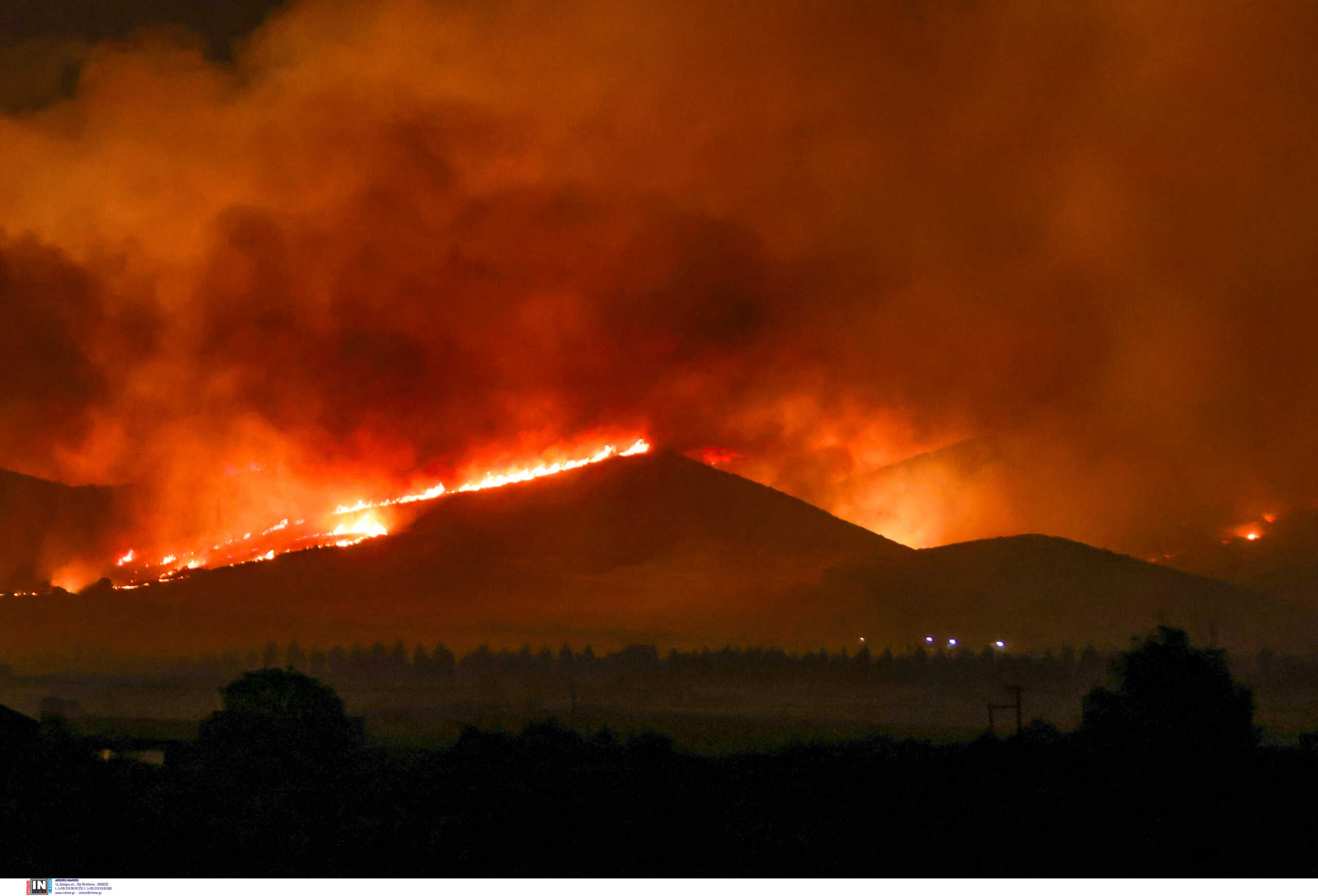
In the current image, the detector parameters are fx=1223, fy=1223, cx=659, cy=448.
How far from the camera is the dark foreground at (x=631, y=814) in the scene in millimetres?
23406

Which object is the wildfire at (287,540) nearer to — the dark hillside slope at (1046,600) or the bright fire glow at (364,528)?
the bright fire glow at (364,528)

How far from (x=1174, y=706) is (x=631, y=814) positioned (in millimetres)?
13304

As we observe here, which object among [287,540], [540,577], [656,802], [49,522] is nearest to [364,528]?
[287,540]

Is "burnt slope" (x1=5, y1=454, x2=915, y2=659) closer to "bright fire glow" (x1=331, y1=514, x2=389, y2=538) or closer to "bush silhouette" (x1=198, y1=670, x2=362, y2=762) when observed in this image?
"bright fire glow" (x1=331, y1=514, x2=389, y2=538)

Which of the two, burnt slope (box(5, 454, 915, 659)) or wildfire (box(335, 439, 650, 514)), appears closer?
burnt slope (box(5, 454, 915, 659))

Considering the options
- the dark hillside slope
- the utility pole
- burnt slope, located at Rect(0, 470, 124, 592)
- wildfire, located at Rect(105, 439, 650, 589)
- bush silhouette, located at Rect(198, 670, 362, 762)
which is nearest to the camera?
bush silhouette, located at Rect(198, 670, 362, 762)

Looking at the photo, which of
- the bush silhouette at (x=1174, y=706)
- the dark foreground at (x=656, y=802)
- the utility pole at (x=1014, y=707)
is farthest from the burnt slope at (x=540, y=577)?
the bush silhouette at (x=1174, y=706)

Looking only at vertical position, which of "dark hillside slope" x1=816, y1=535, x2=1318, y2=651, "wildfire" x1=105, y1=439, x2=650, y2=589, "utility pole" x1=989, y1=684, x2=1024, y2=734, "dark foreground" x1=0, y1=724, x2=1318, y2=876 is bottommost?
"dark foreground" x1=0, y1=724, x2=1318, y2=876

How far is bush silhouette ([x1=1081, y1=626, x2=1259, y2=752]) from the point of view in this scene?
28203 mm

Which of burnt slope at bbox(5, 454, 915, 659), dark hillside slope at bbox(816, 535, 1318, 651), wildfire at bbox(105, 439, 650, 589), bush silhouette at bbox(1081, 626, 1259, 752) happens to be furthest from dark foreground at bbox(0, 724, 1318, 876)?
wildfire at bbox(105, 439, 650, 589)

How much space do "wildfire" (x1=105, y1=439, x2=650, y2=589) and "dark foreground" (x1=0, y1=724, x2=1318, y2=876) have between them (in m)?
44.1

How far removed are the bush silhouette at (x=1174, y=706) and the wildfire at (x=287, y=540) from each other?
49556 millimetres

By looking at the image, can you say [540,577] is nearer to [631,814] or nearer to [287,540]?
[287,540]

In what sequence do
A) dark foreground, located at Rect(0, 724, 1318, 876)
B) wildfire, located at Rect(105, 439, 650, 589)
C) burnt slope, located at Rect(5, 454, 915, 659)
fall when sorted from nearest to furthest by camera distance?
dark foreground, located at Rect(0, 724, 1318, 876) < burnt slope, located at Rect(5, 454, 915, 659) < wildfire, located at Rect(105, 439, 650, 589)
